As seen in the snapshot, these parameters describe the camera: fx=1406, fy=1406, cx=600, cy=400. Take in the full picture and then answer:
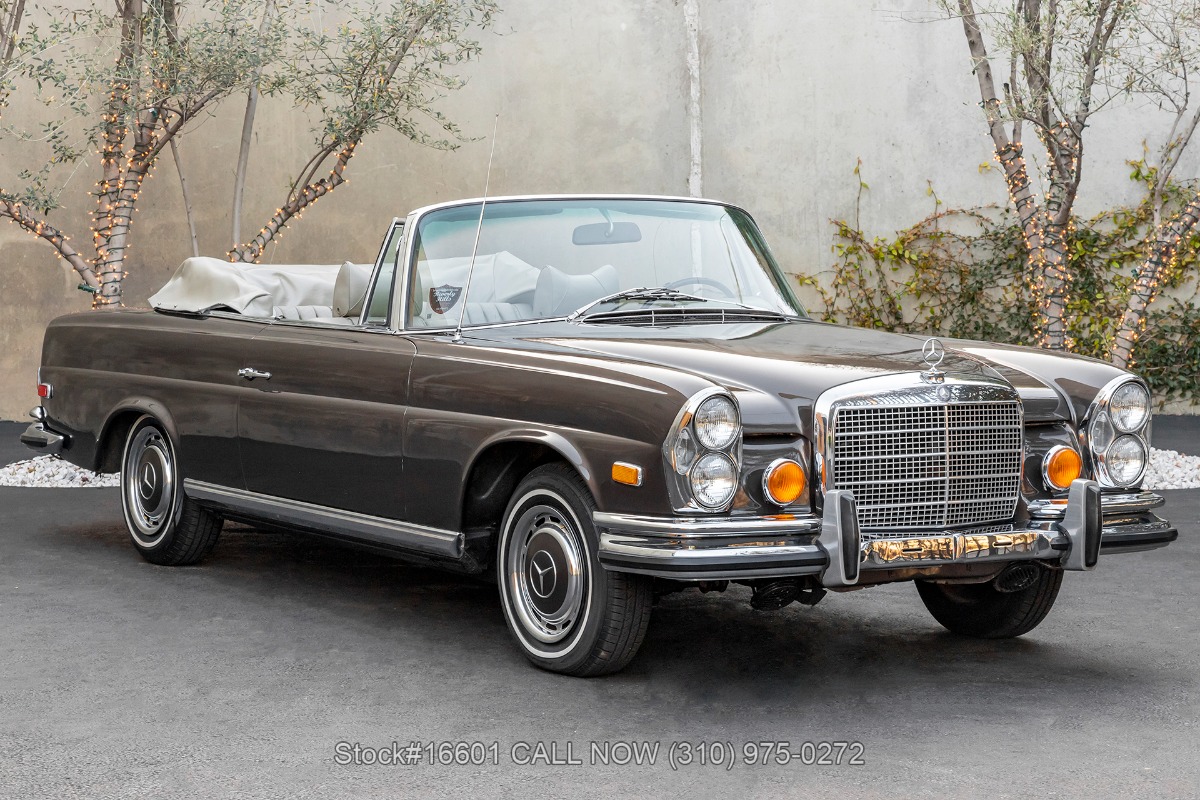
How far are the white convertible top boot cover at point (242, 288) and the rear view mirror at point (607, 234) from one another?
5.46ft

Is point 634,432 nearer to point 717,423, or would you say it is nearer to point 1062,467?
point 717,423

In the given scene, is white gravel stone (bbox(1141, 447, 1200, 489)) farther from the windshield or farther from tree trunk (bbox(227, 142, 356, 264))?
tree trunk (bbox(227, 142, 356, 264))

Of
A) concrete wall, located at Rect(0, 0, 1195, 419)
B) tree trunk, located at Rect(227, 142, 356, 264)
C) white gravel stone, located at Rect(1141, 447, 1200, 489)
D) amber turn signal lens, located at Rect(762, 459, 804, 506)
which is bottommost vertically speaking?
white gravel stone, located at Rect(1141, 447, 1200, 489)

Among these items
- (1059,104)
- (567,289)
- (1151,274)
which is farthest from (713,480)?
(1151,274)

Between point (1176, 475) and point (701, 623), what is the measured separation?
5.46m

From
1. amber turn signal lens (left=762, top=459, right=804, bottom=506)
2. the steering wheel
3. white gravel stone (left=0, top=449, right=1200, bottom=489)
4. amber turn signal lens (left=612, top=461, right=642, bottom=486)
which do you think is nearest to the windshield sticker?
the steering wheel

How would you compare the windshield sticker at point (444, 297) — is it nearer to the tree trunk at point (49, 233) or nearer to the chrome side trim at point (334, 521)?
the chrome side trim at point (334, 521)

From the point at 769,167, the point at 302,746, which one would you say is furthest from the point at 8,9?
the point at 302,746

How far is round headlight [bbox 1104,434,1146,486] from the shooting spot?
180 inches

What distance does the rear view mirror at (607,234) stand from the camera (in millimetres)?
5242

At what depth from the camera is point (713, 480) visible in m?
4.00

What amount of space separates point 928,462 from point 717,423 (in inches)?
28.1

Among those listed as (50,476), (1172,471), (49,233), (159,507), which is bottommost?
(50,476)

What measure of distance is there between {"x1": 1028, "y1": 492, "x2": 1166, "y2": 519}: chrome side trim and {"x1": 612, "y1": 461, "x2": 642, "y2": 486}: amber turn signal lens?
1.31m
